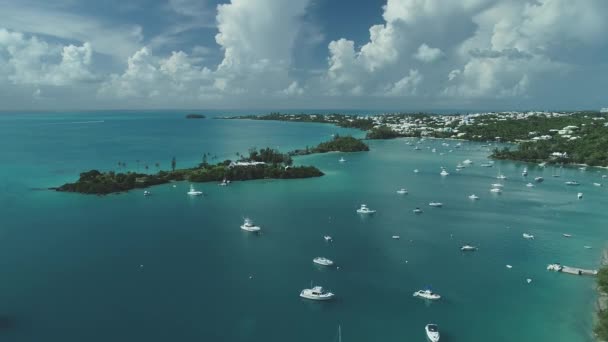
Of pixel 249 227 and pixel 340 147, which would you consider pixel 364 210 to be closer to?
pixel 249 227

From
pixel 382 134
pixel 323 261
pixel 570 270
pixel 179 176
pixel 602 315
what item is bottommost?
pixel 570 270

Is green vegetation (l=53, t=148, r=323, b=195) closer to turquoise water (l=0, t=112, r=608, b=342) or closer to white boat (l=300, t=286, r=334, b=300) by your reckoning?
turquoise water (l=0, t=112, r=608, b=342)

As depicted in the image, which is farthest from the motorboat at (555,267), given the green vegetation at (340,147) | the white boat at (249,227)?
the green vegetation at (340,147)

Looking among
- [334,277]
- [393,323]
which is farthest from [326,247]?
[393,323]

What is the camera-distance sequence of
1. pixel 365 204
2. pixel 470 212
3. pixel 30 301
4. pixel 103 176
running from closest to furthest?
pixel 30 301 < pixel 470 212 < pixel 365 204 < pixel 103 176

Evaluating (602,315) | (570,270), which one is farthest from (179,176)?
(602,315)

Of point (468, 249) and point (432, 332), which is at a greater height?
point (432, 332)

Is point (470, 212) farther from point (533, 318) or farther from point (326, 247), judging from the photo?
point (533, 318)
